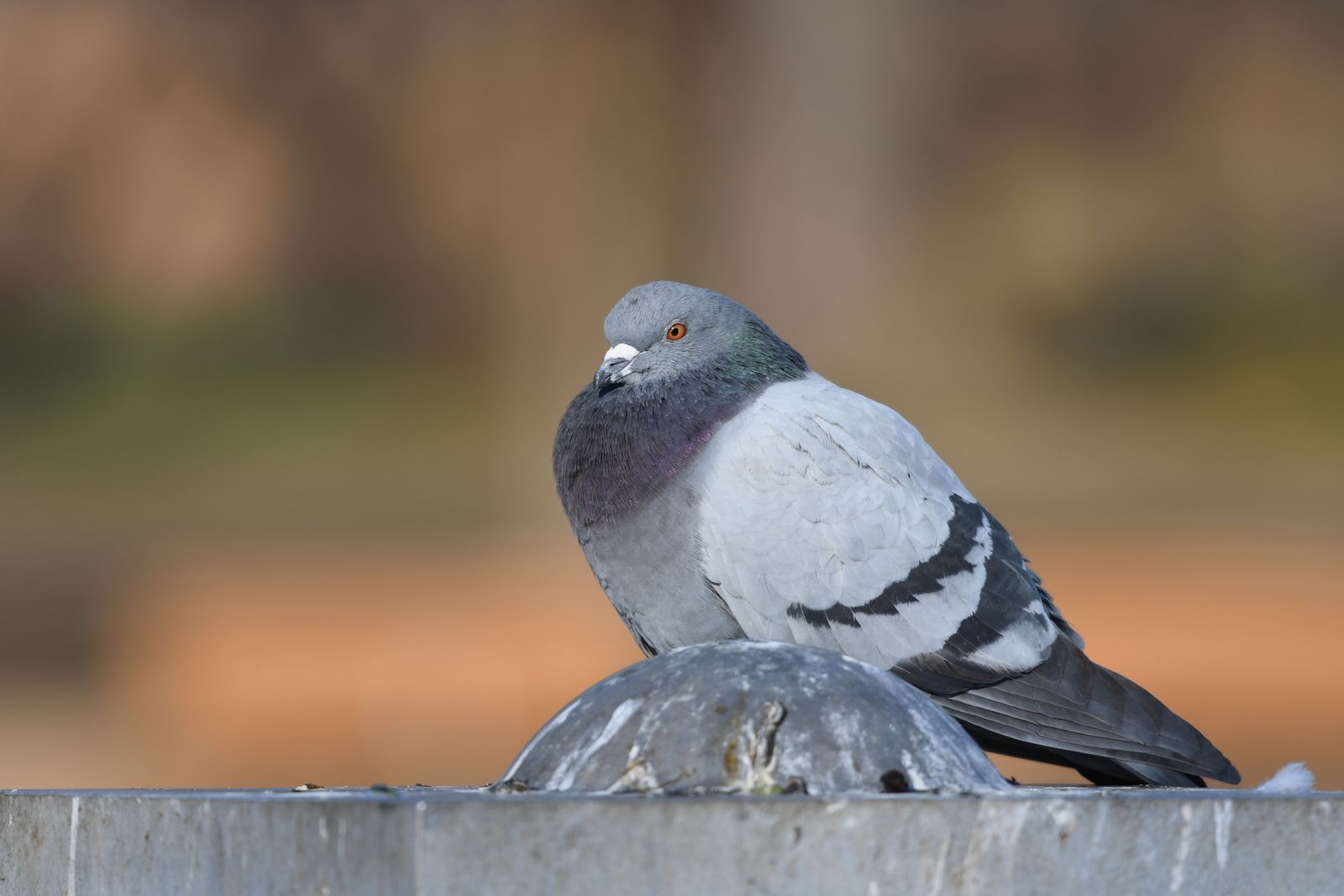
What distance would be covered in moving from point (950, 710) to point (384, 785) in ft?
6.59

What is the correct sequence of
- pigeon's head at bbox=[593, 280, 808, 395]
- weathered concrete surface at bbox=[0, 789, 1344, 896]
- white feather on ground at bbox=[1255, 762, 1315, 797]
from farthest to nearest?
pigeon's head at bbox=[593, 280, 808, 395] < white feather on ground at bbox=[1255, 762, 1315, 797] < weathered concrete surface at bbox=[0, 789, 1344, 896]

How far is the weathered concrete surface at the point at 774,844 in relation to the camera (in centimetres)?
262

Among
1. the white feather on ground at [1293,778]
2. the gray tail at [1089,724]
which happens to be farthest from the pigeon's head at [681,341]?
the white feather on ground at [1293,778]

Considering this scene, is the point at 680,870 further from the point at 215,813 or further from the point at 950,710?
the point at 950,710

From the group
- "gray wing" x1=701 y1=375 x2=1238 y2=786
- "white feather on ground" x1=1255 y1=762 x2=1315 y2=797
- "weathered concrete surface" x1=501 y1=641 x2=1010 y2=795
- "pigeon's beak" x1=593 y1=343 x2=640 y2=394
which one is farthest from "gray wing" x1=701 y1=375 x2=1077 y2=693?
"weathered concrete surface" x1=501 y1=641 x2=1010 y2=795

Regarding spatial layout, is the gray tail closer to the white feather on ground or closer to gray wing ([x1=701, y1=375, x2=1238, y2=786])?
gray wing ([x1=701, y1=375, x2=1238, y2=786])

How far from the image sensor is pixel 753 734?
10.1 feet

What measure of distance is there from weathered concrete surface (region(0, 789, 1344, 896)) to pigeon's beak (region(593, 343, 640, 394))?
7.05ft

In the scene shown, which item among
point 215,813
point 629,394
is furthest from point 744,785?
point 629,394

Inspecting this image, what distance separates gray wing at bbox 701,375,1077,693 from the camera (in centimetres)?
A: 439

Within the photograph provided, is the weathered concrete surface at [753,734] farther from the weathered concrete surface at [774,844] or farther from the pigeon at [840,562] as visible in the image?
the pigeon at [840,562]

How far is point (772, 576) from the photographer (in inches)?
172

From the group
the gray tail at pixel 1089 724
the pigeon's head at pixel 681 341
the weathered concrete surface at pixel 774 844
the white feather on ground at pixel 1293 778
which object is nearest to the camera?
the weathered concrete surface at pixel 774 844

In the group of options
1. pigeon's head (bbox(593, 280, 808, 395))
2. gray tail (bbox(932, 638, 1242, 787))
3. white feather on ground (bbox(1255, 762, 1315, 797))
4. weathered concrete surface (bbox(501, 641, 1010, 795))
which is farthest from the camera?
pigeon's head (bbox(593, 280, 808, 395))
